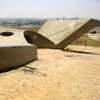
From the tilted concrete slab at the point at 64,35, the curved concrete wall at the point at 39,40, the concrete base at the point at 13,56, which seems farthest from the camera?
the tilted concrete slab at the point at 64,35

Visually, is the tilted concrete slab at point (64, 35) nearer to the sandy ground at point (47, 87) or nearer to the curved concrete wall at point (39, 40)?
the curved concrete wall at point (39, 40)

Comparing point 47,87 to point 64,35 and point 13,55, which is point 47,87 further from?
point 64,35

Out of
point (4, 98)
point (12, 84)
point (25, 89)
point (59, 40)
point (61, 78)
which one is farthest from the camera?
point (59, 40)

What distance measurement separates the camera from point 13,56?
21.1 feet

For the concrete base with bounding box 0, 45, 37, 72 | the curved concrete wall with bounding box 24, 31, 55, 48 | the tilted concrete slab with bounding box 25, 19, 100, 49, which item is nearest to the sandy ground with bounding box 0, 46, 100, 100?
the concrete base with bounding box 0, 45, 37, 72

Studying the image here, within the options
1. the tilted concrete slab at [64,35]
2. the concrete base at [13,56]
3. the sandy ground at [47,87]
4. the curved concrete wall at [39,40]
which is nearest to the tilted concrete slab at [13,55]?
the concrete base at [13,56]

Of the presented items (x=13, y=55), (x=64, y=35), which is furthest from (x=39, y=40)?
(x=13, y=55)

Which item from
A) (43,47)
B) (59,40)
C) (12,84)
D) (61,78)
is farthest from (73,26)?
(12,84)

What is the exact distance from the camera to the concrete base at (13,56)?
5.95 m

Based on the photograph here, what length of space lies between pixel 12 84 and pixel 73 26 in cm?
1269

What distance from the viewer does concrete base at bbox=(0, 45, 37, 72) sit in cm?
595

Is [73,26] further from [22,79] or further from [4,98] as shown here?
[4,98]

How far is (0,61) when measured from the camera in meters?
5.85

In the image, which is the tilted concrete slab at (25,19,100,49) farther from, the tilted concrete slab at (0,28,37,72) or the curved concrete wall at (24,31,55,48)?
the tilted concrete slab at (0,28,37,72)
